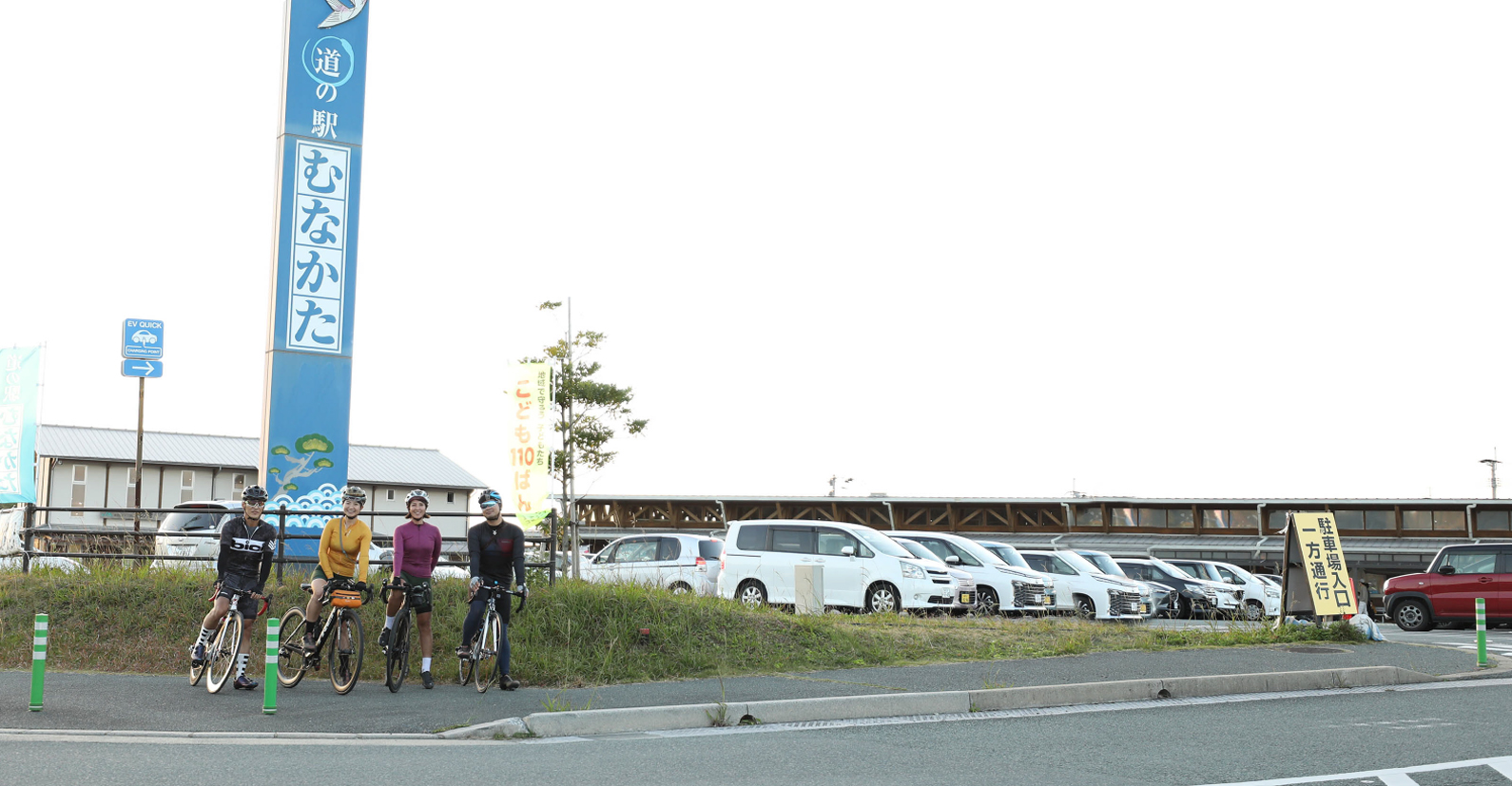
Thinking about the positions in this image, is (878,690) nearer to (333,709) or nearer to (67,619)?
(333,709)

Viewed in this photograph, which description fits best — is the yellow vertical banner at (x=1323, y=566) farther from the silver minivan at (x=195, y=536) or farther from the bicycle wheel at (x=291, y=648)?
the silver minivan at (x=195, y=536)

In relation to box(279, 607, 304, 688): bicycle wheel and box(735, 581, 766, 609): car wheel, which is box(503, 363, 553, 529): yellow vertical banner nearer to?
box(735, 581, 766, 609): car wheel

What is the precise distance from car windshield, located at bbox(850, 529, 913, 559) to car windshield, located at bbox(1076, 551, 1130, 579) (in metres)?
7.54

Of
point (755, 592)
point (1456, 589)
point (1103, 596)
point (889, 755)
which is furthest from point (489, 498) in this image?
point (1456, 589)

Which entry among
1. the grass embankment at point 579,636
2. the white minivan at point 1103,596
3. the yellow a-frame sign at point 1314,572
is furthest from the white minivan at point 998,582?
the grass embankment at point 579,636

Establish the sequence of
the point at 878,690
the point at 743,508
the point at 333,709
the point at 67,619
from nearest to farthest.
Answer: the point at 333,709
the point at 878,690
the point at 67,619
the point at 743,508

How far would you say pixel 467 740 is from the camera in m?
8.56

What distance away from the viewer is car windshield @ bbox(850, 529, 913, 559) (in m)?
18.7

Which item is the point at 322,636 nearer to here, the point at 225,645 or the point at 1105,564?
the point at 225,645

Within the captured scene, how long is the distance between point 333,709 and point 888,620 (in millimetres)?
8059

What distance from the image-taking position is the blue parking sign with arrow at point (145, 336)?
22766 millimetres

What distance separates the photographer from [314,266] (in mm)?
15648

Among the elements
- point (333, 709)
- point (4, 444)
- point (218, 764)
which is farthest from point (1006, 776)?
point (4, 444)

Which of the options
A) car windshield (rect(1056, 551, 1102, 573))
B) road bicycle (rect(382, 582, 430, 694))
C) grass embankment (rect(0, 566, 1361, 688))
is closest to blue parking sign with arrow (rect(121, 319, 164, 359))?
grass embankment (rect(0, 566, 1361, 688))
